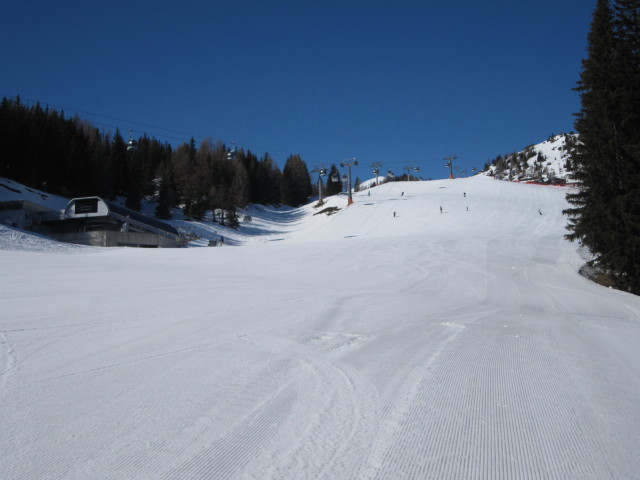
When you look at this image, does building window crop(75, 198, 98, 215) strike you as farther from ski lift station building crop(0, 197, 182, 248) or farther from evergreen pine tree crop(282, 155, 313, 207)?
evergreen pine tree crop(282, 155, 313, 207)

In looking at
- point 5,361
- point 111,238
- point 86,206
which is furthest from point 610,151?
point 86,206

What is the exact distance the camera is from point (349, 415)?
10.1ft

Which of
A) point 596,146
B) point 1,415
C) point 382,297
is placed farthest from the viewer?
point 596,146

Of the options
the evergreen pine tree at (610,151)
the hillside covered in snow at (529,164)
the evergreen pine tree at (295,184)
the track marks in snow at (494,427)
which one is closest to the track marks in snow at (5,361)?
the track marks in snow at (494,427)

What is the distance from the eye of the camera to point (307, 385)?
376cm

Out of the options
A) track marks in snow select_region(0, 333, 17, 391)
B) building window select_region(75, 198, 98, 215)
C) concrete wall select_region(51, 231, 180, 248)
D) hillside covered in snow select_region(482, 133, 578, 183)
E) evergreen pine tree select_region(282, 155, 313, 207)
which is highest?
→ hillside covered in snow select_region(482, 133, 578, 183)

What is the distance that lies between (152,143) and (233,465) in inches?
3965

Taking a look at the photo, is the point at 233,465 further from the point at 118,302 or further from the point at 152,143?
the point at 152,143

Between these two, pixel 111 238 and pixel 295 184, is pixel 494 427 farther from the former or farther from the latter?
pixel 295 184

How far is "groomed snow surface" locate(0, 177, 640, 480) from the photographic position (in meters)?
2.46

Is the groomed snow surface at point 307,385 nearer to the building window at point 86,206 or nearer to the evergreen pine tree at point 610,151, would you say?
the evergreen pine tree at point 610,151

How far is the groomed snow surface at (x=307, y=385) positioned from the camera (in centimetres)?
246

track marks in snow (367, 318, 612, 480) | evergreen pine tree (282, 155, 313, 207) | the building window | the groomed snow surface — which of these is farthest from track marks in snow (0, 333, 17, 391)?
evergreen pine tree (282, 155, 313, 207)

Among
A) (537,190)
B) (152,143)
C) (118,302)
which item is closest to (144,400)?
(118,302)
